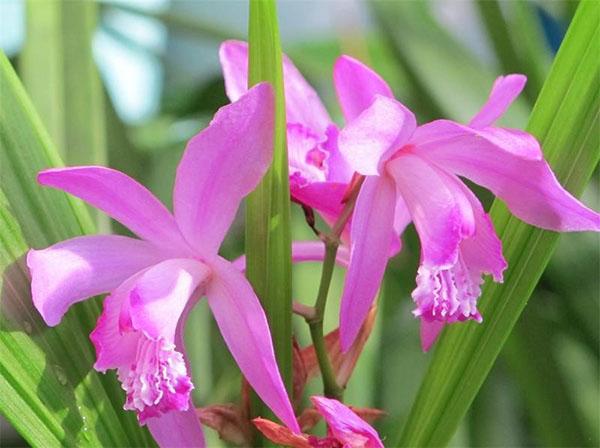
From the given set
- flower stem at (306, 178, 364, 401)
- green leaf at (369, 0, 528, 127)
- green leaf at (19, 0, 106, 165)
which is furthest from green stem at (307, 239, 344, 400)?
green leaf at (369, 0, 528, 127)

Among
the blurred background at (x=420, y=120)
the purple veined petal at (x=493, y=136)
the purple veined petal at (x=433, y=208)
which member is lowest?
the blurred background at (x=420, y=120)

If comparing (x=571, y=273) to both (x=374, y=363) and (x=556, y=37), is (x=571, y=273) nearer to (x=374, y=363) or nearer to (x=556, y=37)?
(x=374, y=363)

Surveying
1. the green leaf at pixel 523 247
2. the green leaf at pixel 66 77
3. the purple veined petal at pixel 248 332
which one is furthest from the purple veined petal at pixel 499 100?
the green leaf at pixel 66 77

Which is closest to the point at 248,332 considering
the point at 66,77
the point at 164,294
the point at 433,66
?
the point at 164,294

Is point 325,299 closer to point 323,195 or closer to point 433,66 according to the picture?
point 323,195

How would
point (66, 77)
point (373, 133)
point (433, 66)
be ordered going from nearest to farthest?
1. point (373, 133)
2. point (66, 77)
3. point (433, 66)

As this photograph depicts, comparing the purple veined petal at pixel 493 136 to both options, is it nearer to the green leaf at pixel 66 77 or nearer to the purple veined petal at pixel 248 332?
the purple veined petal at pixel 248 332
